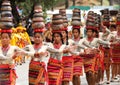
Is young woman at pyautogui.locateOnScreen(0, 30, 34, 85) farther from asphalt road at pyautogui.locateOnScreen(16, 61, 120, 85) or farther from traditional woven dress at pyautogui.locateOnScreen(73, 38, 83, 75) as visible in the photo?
asphalt road at pyautogui.locateOnScreen(16, 61, 120, 85)

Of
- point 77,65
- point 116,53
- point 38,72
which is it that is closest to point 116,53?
point 116,53

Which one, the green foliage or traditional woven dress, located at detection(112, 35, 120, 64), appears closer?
traditional woven dress, located at detection(112, 35, 120, 64)

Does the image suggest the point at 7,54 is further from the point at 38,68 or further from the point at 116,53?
the point at 116,53

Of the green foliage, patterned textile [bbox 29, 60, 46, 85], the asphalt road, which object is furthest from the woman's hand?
the green foliage

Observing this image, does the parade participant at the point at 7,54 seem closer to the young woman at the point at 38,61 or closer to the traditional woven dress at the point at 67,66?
the young woman at the point at 38,61

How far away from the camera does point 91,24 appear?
1420 centimetres

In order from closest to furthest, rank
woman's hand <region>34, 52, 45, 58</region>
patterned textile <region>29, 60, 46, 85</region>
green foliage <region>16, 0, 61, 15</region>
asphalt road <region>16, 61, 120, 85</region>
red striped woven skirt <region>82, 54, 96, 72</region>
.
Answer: woman's hand <region>34, 52, 45, 58</region> < patterned textile <region>29, 60, 46, 85</region> < red striped woven skirt <region>82, 54, 96, 72</region> < asphalt road <region>16, 61, 120, 85</region> < green foliage <region>16, 0, 61, 15</region>

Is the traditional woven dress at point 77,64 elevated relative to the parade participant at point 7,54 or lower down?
lower down

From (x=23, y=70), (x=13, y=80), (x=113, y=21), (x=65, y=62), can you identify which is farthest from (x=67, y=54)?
(x=23, y=70)

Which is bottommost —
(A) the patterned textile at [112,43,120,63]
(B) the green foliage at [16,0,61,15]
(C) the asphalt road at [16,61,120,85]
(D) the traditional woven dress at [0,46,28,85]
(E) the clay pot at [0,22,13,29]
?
(C) the asphalt road at [16,61,120,85]

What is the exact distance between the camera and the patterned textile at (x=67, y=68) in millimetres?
12614

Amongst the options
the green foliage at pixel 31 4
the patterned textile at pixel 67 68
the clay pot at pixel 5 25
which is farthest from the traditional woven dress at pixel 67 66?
the green foliage at pixel 31 4

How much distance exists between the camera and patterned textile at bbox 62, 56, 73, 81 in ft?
41.4

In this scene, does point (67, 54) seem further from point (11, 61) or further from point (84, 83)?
point (84, 83)
